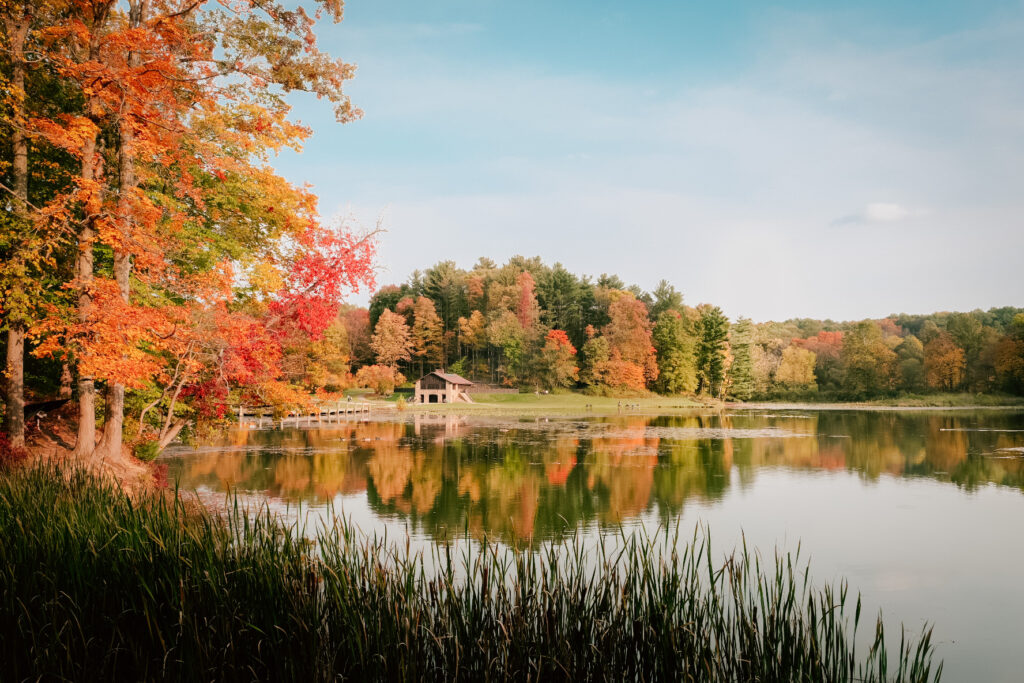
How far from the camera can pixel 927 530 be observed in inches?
444

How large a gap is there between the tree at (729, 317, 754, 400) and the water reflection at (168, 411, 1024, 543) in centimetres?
3663

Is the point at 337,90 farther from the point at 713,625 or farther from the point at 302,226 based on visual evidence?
the point at 713,625

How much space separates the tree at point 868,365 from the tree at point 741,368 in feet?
30.1

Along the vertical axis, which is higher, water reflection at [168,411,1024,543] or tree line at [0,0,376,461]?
tree line at [0,0,376,461]

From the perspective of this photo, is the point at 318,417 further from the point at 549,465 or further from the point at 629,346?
the point at 629,346

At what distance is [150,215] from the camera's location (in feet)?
32.2

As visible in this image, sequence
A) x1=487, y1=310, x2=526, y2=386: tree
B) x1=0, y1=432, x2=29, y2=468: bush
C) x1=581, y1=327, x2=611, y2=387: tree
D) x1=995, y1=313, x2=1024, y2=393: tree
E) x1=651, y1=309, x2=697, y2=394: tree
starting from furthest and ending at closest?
1. x1=651, y1=309, x2=697, y2=394: tree
2. x1=487, y1=310, x2=526, y2=386: tree
3. x1=581, y1=327, x2=611, y2=387: tree
4. x1=995, y1=313, x2=1024, y2=393: tree
5. x1=0, y1=432, x2=29, y2=468: bush

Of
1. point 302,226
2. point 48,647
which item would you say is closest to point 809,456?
point 302,226

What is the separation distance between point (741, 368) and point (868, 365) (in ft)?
38.7

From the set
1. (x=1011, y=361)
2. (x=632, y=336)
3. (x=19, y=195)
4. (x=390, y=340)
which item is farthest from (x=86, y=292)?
(x=1011, y=361)

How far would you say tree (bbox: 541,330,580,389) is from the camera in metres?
61.4

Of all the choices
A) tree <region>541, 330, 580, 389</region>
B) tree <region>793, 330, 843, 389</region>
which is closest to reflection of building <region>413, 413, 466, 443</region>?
tree <region>541, 330, 580, 389</region>

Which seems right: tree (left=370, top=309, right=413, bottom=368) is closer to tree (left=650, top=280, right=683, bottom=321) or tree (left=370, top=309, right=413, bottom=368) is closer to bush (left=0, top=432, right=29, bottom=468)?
tree (left=650, top=280, right=683, bottom=321)

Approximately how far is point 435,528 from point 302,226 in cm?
639
